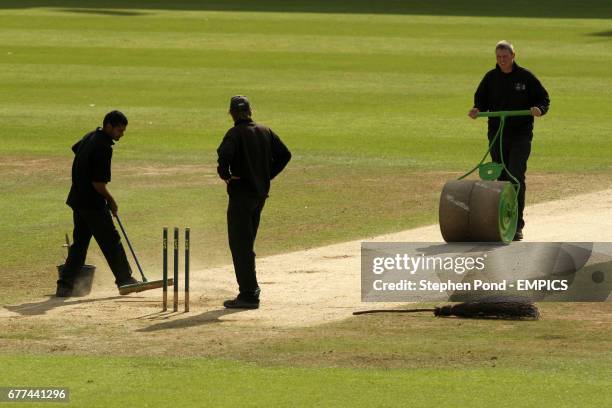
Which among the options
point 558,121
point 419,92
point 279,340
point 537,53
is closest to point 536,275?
point 279,340

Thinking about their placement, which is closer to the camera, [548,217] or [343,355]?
[343,355]

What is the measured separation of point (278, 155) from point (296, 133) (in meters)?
13.5

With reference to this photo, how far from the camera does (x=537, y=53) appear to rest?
4031 cm

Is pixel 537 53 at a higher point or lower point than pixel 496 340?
higher

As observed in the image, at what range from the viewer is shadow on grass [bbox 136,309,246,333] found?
1303 cm

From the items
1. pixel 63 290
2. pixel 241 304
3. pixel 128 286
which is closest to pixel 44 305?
pixel 63 290

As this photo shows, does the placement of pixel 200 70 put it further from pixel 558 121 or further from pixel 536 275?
pixel 536 275

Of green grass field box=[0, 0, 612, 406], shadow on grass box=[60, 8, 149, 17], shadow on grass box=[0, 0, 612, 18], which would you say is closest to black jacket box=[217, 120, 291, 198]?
green grass field box=[0, 0, 612, 406]

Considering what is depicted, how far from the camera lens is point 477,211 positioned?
15750 millimetres

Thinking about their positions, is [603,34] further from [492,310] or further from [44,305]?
[44,305]

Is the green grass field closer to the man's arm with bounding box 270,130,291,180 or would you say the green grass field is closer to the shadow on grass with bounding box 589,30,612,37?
the shadow on grass with bounding box 589,30,612,37

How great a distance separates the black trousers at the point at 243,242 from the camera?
45.8ft

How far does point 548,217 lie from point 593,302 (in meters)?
4.61

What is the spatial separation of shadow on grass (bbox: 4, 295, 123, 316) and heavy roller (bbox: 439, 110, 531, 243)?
3607 millimetres
